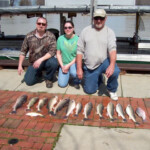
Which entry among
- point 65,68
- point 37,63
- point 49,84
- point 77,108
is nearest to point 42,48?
point 37,63

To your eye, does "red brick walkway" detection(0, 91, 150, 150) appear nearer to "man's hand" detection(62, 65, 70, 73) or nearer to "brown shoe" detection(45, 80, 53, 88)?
"man's hand" detection(62, 65, 70, 73)

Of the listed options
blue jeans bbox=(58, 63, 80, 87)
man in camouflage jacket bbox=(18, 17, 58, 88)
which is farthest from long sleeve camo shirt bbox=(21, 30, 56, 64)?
blue jeans bbox=(58, 63, 80, 87)

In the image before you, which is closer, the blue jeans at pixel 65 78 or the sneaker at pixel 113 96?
the sneaker at pixel 113 96

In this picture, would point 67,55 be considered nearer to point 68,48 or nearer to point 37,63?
point 68,48

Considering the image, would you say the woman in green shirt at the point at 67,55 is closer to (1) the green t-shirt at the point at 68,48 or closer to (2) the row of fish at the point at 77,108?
(1) the green t-shirt at the point at 68,48

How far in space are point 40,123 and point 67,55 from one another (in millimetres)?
2018

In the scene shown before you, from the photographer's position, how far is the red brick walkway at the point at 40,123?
3.19 meters

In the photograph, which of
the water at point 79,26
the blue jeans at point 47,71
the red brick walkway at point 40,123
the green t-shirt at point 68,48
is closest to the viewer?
the red brick walkway at point 40,123

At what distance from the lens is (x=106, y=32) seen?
14.8 feet

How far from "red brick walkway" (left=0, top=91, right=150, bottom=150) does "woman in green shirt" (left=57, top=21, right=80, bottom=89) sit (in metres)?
0.80

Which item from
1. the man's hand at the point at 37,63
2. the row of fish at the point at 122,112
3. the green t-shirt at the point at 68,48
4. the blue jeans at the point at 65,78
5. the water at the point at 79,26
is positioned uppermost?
the water at the point at 79,26

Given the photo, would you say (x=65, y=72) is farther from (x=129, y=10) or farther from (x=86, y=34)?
(x=129, y=10)

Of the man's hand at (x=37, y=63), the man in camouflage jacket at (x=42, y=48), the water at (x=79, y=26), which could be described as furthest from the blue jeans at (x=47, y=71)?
the water at (x=79, y=26)

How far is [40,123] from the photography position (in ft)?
12.1
